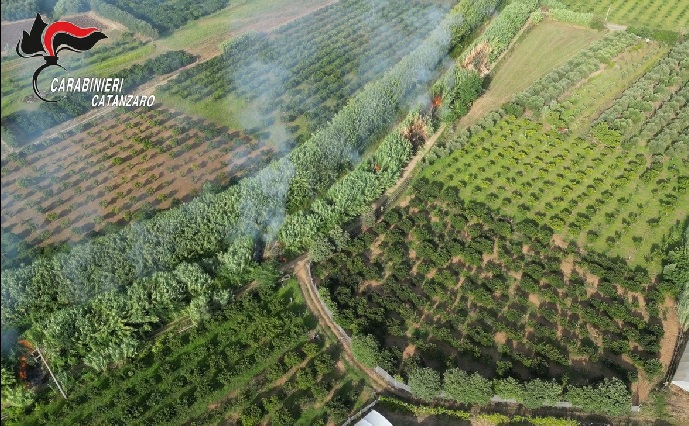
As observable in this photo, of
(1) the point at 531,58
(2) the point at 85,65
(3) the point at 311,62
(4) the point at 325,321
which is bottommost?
(4) the point at 325,321

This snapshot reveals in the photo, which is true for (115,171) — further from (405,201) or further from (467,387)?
(467,387)

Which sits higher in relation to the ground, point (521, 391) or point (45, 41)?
point (45, 41)

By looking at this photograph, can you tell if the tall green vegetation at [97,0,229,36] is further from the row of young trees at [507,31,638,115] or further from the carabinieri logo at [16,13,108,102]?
the row of young trees at [507,31,638,115]

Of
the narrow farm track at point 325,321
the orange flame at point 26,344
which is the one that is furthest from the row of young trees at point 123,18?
the orange flame at point 26,344

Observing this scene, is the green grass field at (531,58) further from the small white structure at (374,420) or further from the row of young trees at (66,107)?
the small white structure at (374,420)

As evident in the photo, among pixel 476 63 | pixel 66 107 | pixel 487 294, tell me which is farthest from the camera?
pixel 476 63

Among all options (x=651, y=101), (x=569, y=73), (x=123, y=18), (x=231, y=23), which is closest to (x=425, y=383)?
(x=651, y=101)

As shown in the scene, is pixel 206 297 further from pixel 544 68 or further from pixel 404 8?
pixel 404 8

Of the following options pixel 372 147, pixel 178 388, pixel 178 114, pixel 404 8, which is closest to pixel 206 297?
pixel 178 388
